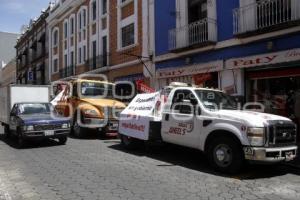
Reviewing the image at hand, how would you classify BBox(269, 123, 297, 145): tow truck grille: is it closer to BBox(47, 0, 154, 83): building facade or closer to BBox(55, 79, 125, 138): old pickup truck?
BBox(55, 79, 125, 138): old pickup truck

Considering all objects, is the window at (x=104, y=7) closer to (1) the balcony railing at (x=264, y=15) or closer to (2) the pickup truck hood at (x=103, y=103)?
(2) the pickup truck hood at (x=103, y=103)

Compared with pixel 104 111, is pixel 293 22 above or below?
above

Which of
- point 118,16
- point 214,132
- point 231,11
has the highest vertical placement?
point 118,16

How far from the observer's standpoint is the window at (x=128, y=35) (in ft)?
78.5

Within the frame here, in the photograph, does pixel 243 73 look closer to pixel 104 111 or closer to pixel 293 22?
pixel 293 22

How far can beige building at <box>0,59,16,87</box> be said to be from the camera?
6906cm

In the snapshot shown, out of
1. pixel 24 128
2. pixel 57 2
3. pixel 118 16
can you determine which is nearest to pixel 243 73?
pixel 24 128

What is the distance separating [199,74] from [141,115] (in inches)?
256

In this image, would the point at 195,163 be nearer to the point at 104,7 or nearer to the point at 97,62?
the point at 97,62

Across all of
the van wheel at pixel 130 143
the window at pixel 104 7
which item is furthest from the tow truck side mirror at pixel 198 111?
the window at pixel 104 7

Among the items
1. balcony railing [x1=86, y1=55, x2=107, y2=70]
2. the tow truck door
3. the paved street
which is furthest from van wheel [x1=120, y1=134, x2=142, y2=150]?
balcony railing [x1=86, y1=55, x2=107, y2=70]

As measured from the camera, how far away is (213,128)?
9305 millimetres

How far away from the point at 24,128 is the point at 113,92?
5389 millimetres

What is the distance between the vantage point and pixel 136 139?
1215cm
